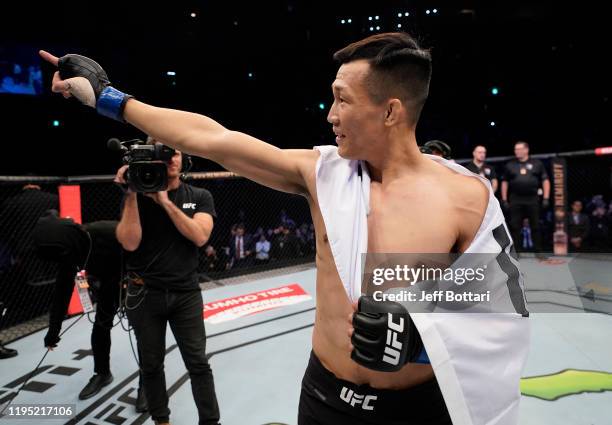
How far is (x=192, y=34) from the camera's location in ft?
28.6

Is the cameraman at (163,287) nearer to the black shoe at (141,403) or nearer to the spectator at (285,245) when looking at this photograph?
the black shoe at (141,403)

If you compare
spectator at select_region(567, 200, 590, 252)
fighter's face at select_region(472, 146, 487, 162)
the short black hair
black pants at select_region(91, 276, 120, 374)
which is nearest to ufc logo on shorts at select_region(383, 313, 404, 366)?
the short black hair

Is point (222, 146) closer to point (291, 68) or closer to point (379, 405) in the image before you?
point (379, 405)

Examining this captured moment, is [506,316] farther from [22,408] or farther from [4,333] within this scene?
[4,333]

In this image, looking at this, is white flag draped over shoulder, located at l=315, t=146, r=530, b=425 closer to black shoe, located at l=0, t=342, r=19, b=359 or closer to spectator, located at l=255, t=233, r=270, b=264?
black shoe, located at l=0, t=342, r=19, b=359

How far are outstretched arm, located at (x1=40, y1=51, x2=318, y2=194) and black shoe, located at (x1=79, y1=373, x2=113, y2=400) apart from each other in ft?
7.19

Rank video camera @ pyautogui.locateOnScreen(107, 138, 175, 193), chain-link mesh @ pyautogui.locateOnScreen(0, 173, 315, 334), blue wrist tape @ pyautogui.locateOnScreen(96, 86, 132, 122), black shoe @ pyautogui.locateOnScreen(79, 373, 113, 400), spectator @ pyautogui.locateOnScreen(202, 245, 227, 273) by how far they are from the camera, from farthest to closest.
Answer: spectator @ pyautogui.locateOnScreen(202, 245, 227, 273) → chain-link mesh @ pyautogui.locateOnScreen(0, 173, 315, 334) → black shoe @ pyautogui.locateOnScreen(79, 373, 113, 400) → video camera @ pyautogui.locateOnScreen(107, 138, 175, 193) → blue wrist tape @ pyautogui.locateOnScreen(96, 86, 132, 122)

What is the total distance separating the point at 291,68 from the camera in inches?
416

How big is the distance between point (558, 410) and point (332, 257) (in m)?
2.02

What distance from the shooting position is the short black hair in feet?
3.54

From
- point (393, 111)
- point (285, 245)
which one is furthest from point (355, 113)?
point (285, 245)

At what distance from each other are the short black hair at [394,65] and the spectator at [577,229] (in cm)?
670

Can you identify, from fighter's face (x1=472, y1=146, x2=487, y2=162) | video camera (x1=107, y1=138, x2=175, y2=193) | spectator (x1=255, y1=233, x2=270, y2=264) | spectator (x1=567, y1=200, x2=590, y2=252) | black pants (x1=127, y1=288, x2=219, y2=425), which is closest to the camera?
video camera (x1=107, y1=138, x2=175, y2=193)

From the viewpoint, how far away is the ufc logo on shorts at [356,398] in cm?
107
